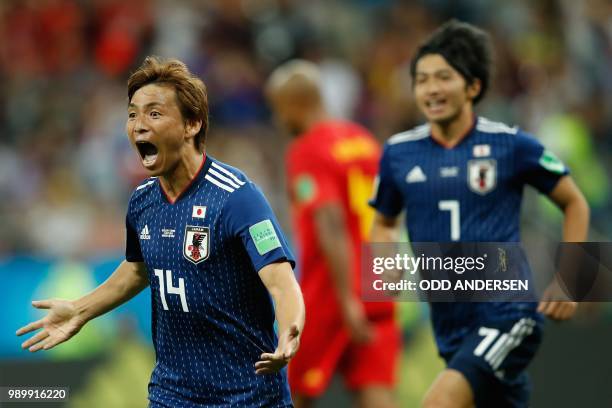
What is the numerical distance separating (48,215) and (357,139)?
4405mm

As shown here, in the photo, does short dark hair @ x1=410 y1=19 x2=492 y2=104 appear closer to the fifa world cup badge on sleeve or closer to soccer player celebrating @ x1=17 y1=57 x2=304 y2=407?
soccer player celebrating @ x1=17 y1=57 x2=304 y2=407

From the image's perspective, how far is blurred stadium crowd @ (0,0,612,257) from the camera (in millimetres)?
10875

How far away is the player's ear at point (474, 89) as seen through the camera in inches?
238

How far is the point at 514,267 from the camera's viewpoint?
5.74 meters

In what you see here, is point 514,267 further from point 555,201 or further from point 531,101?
point 531,101

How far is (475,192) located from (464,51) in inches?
31.9

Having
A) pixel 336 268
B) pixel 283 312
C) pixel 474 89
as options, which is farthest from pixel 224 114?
pixel 283 312

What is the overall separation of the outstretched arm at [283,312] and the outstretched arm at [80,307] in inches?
33.4

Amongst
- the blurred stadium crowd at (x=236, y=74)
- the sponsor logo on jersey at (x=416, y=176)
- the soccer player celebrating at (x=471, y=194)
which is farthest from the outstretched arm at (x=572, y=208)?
the blurred stadium crowd at (x=236, y=74)

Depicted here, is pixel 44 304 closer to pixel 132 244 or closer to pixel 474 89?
pixel 132 244

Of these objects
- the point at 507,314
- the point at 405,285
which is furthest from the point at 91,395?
the point at 507,314

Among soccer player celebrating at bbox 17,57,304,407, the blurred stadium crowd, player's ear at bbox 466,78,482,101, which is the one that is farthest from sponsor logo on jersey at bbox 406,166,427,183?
the blurred stadium crowd

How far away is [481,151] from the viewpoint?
19.2 ft

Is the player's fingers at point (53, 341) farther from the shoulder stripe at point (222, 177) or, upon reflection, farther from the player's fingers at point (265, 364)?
the player's fingers at point (265, 364)
